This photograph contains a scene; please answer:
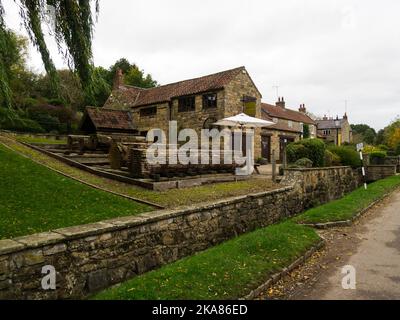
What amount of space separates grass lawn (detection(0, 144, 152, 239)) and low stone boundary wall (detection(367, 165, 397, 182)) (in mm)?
19825

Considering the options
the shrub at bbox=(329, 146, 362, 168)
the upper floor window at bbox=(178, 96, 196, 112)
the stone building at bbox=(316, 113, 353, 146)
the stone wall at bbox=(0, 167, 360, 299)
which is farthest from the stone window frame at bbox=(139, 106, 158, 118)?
the stone building at bbox=(316, 113, 353, 146)

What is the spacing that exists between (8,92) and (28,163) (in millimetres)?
6620

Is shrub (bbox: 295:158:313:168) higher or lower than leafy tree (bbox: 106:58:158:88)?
lower

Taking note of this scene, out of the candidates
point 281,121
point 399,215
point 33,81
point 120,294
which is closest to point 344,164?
point 399,215

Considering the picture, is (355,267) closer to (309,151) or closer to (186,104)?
(309,151)

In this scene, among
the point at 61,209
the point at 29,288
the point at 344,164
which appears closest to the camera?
the point at 29,288

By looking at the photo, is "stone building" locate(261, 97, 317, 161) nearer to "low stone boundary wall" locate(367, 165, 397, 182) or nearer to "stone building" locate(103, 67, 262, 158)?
"stone building" locate(103, 67, 262, 158)

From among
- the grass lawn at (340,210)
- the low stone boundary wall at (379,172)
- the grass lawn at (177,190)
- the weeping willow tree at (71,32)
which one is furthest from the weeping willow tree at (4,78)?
the low stone boundary wall at (379,172)

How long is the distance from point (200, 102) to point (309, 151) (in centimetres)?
1327

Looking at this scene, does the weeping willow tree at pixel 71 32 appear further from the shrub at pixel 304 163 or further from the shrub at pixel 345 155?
the shrub at pixel 345 155

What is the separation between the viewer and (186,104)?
28.8 meters

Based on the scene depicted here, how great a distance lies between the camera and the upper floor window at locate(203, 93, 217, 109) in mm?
26594

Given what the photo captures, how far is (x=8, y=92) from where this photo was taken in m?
5.65
